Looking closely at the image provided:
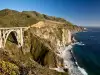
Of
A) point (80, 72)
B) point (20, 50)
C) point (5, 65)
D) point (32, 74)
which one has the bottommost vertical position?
point (80, 72)

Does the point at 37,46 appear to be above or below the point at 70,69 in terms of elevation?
above

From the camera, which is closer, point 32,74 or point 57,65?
point 32,74

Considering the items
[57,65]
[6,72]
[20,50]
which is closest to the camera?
[6,72]

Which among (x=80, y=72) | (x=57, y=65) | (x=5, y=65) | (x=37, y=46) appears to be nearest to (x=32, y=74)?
(x=5, y=65)

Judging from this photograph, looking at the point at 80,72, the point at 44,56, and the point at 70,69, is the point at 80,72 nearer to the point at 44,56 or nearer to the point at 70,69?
the point at 70,69

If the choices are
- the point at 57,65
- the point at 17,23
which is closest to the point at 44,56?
the point at 57,65

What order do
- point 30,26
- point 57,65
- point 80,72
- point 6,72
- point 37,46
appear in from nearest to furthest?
point 6,72, point 80,72, point 57,65, point 37,46, point 30,26

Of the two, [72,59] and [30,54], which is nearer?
[30,54]

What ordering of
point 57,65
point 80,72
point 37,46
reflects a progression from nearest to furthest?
1. point 80,72
2. point 57,65
3. point 37,46

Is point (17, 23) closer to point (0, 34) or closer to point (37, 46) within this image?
point (37, 46)
